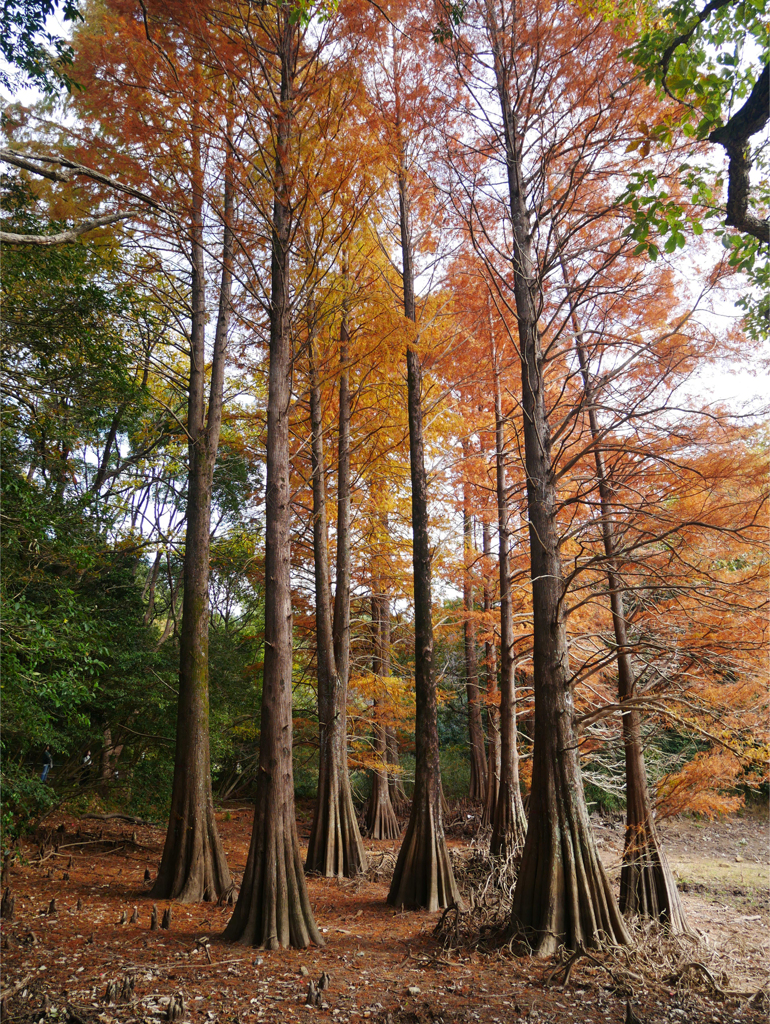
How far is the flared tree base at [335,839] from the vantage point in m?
8.88

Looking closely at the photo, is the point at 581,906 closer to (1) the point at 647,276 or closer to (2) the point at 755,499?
(2) the point at 755,499

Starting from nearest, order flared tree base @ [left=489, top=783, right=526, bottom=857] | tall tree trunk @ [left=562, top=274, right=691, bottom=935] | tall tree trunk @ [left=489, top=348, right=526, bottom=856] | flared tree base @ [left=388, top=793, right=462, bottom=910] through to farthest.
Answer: flared tree base @ [left=388, top=793, right=462, bottom=910] → tall tree trunk @ [left=562, top=274, right=691, bottom=935] → flared tree base @ [left=489, top=783, right=526, bottom=857] → tall tree trunk @ [left=489, top=348, right=526, bottom=856]

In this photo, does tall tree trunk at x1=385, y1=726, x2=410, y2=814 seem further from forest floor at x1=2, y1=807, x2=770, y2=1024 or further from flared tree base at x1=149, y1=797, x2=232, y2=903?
flared tree base at x1=149, y1=797, x2=232, y2=903

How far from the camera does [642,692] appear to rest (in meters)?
5.73

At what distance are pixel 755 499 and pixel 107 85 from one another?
8692mm

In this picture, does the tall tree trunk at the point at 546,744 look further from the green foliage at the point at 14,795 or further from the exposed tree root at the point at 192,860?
the green foliage at the point at 14,795

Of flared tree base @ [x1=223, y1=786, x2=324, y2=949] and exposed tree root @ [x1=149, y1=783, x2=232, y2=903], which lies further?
exposed tree root @ [x1=149, y1=783, x2=232, y2=903]

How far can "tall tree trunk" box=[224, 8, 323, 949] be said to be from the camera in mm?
4961

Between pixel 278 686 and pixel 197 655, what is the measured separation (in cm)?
251

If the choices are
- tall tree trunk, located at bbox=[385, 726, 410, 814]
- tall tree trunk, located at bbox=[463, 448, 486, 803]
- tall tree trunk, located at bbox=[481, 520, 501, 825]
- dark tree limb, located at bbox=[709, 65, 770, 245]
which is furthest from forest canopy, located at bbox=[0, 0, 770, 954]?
tall tree trunk, located at bbox=[385, 726, 410, 814]

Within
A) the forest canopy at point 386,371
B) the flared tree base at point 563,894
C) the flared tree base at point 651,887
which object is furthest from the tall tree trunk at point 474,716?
the flared tree base at point 563,894

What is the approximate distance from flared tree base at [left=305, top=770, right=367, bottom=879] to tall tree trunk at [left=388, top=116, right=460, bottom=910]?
5.69 ft

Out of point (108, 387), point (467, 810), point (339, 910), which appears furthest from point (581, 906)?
point (467, 810)

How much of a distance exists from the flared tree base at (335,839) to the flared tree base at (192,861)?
245 cm
